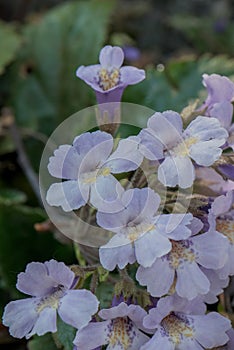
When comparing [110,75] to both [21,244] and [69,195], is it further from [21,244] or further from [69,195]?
[21,244]

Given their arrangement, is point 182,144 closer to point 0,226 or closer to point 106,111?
point 106,111

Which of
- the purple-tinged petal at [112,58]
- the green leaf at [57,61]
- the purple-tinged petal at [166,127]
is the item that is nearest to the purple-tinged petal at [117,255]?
the purple-tinged petal at [166,127]

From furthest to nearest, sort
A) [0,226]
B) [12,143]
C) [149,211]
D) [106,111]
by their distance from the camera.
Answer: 1. [12,143]
2. [0,226]
3. [106,111]
4. [149,211]

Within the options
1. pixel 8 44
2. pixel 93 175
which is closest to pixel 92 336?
pixel 93 175

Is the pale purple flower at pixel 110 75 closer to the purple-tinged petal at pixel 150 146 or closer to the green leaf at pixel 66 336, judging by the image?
the purple-tinged petal at pixel 150 146

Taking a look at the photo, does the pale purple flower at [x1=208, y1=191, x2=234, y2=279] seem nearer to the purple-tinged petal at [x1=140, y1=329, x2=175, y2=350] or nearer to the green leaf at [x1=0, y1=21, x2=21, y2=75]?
the purple-tinged petal at [x1=140, y1=329, x2=175, y2=350]

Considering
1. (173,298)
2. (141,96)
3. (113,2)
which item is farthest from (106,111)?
(113,2)
